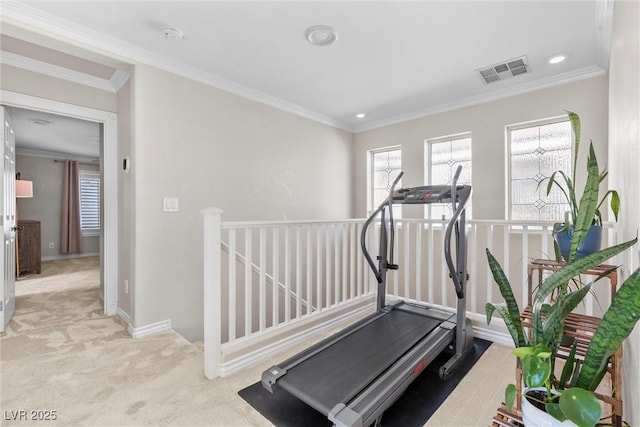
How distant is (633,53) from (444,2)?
1.15 m

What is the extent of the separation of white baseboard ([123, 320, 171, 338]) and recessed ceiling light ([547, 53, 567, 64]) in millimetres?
4306

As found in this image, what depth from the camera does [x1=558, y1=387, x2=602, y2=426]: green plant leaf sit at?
70 cm

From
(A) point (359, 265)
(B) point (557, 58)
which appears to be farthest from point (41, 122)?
(B) point (557, 58)

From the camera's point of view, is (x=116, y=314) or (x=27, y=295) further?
(x=27, y=295)

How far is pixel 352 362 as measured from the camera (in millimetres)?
1854

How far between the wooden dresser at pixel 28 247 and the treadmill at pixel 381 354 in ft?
18.9

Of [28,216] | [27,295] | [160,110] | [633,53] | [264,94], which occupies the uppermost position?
[264,94]

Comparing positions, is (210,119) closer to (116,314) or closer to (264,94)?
(264,94)

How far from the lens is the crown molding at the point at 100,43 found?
204 cm

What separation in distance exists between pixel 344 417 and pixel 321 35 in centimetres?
257

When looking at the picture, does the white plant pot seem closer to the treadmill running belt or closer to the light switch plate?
the treadmill running belt

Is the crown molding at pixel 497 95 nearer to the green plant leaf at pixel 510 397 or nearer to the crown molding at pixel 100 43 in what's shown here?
the crown molding at pixel 100 43

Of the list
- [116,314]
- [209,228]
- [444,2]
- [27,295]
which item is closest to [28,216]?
[27,295]

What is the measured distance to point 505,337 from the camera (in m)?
2.45
